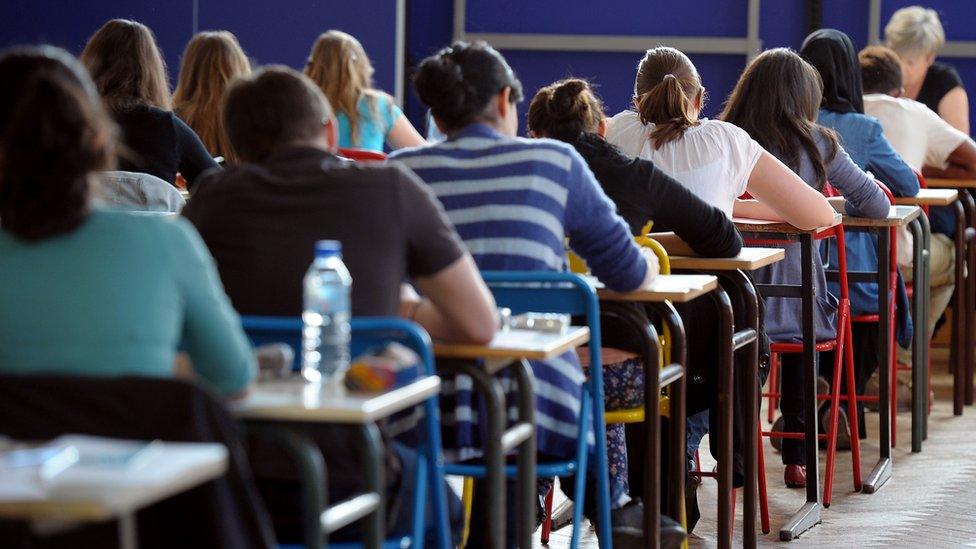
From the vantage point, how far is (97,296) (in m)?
1.78

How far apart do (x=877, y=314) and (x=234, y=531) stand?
3593 mm

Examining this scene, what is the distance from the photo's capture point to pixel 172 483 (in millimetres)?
1428

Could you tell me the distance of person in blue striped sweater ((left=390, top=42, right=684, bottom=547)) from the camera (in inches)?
111

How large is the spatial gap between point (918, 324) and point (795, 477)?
870 millimetres

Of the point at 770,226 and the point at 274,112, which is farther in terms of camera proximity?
the point at 770,226

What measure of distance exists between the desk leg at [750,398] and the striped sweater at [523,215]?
738mm

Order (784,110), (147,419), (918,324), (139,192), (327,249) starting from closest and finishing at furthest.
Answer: (147,419) < (327,249) < (139,192) < (784,110) < (918,324)

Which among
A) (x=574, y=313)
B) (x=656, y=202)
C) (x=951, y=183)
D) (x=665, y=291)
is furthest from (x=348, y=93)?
(x=574, y=313)

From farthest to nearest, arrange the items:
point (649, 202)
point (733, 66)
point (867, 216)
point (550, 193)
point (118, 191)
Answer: point (733, 66) → point (867, 216) → point (118, 191) → point (649, 202) → point (550, 193)

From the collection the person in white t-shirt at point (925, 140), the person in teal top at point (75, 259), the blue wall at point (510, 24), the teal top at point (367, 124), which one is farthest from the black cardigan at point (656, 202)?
the blue wall at point (510, 24)

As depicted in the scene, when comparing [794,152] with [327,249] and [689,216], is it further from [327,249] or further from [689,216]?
[327,249]

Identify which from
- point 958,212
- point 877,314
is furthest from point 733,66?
point 877,314

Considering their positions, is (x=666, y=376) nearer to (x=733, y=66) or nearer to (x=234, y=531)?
(x=234, y=531)

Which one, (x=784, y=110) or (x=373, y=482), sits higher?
(x=784, y=110)
